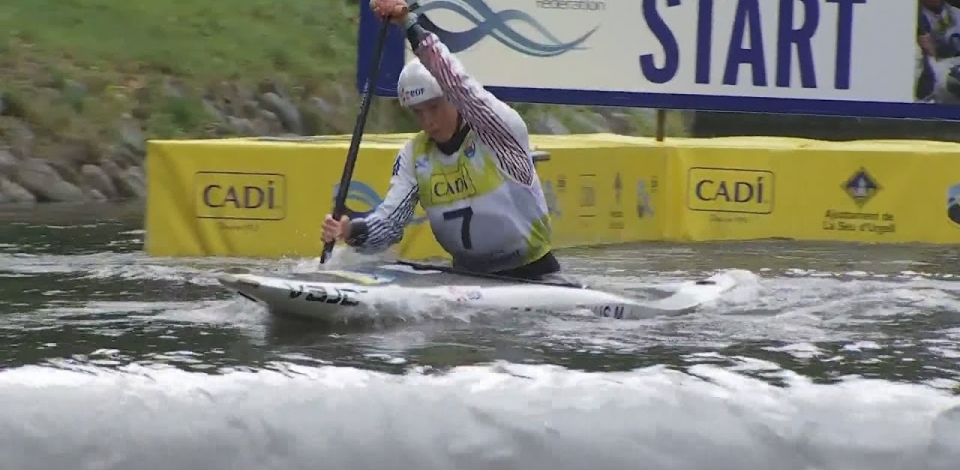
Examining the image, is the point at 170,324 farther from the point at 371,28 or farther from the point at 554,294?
the point at 371,28

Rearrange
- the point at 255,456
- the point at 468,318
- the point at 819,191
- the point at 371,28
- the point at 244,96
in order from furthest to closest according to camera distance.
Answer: the point at 244,96
the point at 371,28
the point at 819,191
the point at 468,318
the point at 255,456

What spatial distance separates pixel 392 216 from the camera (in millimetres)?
7973

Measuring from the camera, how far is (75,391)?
6148mm

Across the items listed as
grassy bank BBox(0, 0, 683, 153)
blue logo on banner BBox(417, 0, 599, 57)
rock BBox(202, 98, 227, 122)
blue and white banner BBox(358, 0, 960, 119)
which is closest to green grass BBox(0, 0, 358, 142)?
grassy bank BBox(0, 0, 683, 153)

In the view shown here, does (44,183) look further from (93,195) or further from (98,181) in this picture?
(98,181)

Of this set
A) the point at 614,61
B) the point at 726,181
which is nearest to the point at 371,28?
the point at 614,61

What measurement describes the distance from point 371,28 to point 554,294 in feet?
19.3

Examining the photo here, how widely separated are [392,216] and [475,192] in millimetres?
432

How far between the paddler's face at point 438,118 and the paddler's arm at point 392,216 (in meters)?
0.23

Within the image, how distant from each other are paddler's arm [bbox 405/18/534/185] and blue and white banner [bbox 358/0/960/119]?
5.55 meters

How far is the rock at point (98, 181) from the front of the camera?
58.3ft

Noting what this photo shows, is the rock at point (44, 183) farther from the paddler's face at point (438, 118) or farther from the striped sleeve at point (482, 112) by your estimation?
the striped sleeve at point (482, 112)

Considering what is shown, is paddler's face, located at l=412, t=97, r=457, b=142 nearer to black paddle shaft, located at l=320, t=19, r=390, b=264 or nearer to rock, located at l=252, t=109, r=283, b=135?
black paddle shaft, located at l=320, t=19, r=390, b=264

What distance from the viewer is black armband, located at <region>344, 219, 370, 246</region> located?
7.91 metres
